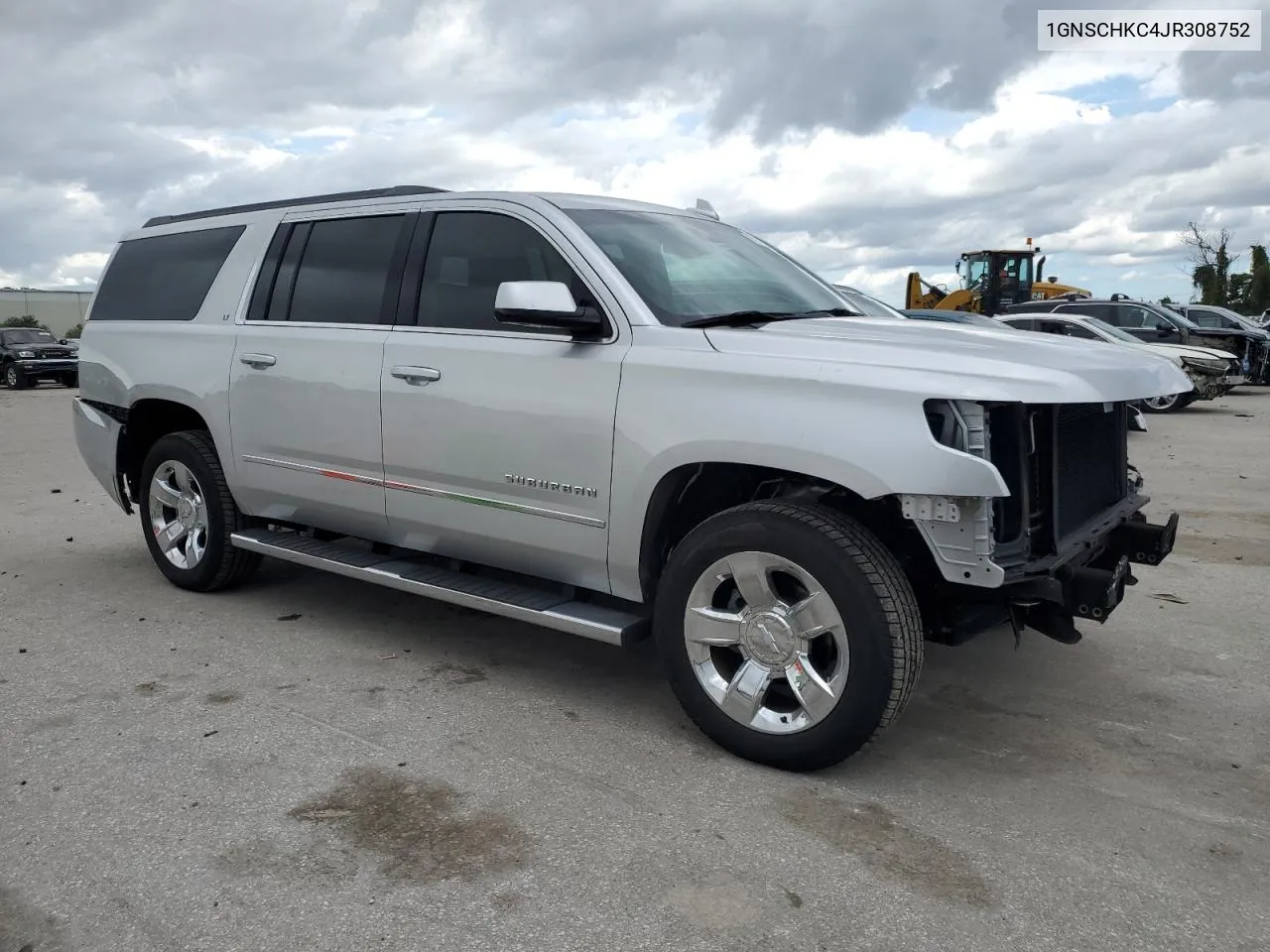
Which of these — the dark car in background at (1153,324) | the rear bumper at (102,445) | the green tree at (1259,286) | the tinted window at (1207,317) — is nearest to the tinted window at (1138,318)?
A: the dark car in background at (1153,324)

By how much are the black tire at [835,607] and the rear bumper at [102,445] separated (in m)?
3.79

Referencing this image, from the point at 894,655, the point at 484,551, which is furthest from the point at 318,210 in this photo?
the point at 894,655

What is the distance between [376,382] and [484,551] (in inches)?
34.0

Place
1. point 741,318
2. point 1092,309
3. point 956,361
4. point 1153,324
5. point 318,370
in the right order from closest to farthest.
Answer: point 956,361 → point 741,318 → point 318,370 → point 1153,324 → point 1092,309

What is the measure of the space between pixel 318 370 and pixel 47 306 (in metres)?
62.7

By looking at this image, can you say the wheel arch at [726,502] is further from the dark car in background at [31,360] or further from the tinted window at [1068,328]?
the dark car in background at [31,360]

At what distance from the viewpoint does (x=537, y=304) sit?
12.3 feet

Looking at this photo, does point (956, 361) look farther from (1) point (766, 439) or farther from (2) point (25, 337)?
(2) point (25, 337)

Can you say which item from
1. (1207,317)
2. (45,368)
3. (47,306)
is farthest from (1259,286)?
(47,306)

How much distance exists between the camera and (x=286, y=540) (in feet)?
17.1

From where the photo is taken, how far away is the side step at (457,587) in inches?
153

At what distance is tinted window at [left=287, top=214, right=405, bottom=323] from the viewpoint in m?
4.73

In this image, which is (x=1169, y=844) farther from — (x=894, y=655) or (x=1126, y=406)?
(x=1126, y=406)

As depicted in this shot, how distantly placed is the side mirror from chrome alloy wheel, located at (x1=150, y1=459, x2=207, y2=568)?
103 inches
